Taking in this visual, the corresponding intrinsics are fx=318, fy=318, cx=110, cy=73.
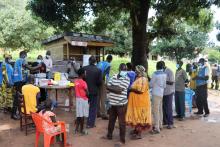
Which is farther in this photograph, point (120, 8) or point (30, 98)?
point (120, 8)

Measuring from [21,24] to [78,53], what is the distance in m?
18.4

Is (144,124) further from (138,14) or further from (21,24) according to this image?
(21,24)

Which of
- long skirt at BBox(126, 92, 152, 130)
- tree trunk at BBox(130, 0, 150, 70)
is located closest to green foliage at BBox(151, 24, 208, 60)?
tree trunk at BBox(130, 0, 150, 70)

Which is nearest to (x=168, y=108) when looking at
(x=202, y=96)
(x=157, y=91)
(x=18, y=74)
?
(x=157, y=91)

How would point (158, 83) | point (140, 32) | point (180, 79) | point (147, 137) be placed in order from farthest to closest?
point (140, 32)
point (180, 79)
point (158, 83)
point (147, 137)

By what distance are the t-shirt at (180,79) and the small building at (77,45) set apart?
8.83 meters

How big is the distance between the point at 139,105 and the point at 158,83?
2.97 ft

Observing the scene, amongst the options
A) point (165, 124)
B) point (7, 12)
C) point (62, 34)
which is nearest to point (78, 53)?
point (62, 34)

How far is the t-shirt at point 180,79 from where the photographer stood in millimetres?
9863

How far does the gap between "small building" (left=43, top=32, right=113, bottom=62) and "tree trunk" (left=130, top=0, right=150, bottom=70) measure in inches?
195

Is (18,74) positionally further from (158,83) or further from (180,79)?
(180,79)

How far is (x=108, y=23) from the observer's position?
18188 millimetres

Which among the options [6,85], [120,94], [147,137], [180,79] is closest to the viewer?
[120,94]

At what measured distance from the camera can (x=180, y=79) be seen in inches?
390
